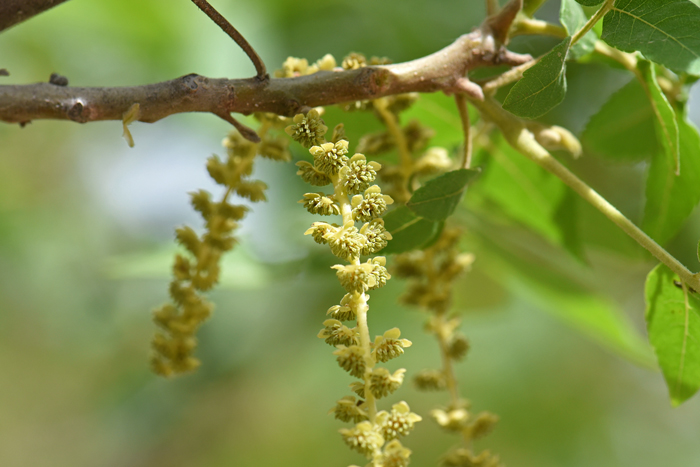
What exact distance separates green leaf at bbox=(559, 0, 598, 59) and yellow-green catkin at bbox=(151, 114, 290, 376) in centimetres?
48

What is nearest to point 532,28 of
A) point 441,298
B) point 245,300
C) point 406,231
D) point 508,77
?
point 508,77

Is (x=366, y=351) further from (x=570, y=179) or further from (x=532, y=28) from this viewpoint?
(x=532, y=28)

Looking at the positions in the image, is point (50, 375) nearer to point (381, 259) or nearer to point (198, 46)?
point (198, 46)

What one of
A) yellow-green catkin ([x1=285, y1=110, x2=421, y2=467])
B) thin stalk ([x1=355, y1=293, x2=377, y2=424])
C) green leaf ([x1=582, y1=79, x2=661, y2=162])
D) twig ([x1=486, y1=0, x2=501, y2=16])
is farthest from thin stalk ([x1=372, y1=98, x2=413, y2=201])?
green leaf ([x1=582, y1=79, x2=661, y2=162])

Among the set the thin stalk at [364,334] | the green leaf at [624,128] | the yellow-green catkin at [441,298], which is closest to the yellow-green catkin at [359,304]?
the thin stalk at [364,334]

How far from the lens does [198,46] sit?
2107mm

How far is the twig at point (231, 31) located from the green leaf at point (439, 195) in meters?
0.28

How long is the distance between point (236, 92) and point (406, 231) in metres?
0.37

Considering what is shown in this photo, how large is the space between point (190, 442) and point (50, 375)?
1123 mm

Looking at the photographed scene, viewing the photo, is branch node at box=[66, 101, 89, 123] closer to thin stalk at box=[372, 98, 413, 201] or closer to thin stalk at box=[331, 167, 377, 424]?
thin stalk at box=[331, 167, 377, 424]

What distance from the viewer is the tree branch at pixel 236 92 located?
75 centimetres

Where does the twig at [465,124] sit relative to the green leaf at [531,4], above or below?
below

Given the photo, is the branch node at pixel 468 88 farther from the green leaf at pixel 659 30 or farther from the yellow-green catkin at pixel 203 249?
the yellow-green catkin at pixel 203 249

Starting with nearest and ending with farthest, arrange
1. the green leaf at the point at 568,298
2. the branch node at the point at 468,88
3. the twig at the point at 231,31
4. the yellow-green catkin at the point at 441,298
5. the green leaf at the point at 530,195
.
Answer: the twig at the point at 231,31, the branch node at the point at 468,88, the yellow-green catkin at the point at 441,298, the green leaf at the point at 530,195, the green leaf at the point at 568,298
